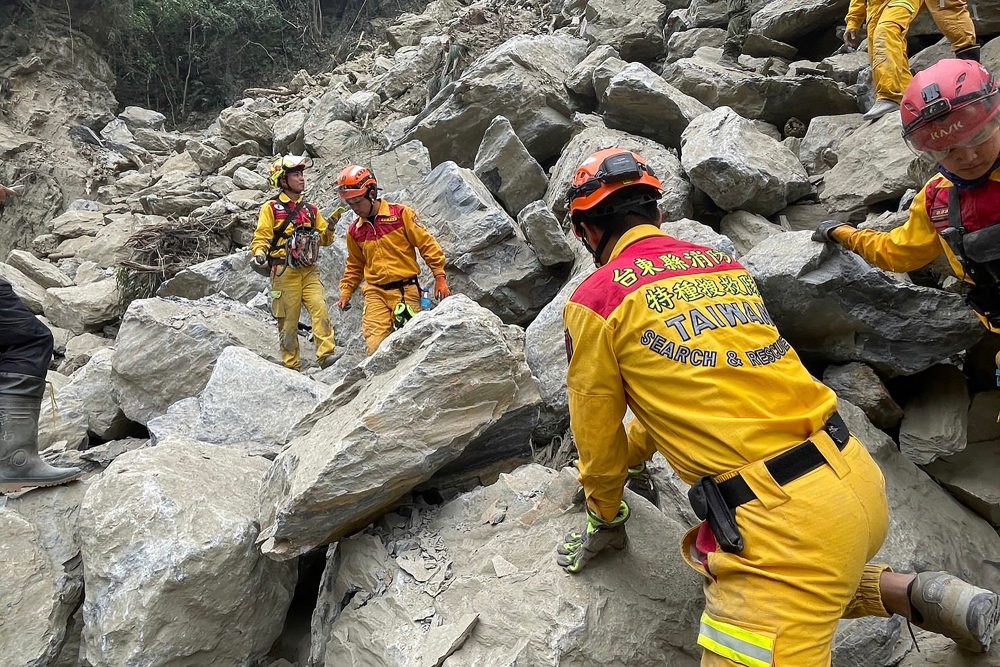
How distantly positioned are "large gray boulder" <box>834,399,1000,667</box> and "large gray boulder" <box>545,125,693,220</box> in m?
2.76

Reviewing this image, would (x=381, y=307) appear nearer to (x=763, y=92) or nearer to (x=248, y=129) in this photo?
(x=763, y=92)

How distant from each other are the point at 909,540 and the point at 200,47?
82.9ft

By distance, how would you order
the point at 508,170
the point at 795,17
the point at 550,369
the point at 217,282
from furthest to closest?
the point at 217,282, the point at 795,17, the point at 508,170, the point at 550,369

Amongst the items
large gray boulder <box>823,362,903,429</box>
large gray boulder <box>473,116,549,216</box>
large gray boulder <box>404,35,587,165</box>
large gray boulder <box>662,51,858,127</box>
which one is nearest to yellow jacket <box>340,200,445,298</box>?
large gray boulder <box>473,116,549,216</box>

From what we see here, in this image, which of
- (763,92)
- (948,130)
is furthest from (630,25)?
(948,130)

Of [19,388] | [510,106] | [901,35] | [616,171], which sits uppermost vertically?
[901,35]

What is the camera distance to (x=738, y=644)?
6.27 feet

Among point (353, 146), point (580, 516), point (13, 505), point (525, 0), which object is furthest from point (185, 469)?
point (525, 0)

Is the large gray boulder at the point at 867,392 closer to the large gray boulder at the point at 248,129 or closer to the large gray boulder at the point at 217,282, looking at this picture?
the large gray boulder at the point at 217,282

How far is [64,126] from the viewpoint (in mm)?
17453

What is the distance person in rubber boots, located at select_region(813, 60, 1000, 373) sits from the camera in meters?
2.41

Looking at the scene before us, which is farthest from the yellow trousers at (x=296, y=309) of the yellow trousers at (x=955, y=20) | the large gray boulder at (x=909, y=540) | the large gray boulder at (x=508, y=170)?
the yellow trousers at (x=955, y=20)

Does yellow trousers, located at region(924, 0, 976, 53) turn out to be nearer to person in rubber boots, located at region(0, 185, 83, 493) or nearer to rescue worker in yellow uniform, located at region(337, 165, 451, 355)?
rescue worker in yellow uniform, located at region(337, 165, 451, 355)

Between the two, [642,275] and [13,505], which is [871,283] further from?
[13,505]
